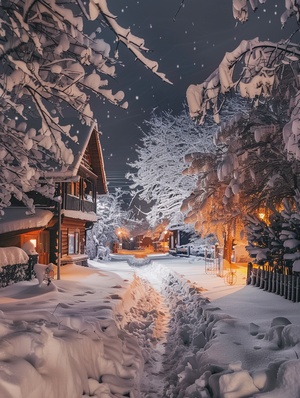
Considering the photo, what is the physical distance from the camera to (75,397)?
526cm

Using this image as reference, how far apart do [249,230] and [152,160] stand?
1998cm

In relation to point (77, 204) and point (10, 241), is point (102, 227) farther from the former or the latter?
point (10, 241)

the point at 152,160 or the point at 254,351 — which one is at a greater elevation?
the point at 152,160

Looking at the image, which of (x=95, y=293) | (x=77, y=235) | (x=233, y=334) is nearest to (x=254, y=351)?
(x=233, y=334)

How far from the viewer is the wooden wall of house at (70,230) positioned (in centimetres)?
2575

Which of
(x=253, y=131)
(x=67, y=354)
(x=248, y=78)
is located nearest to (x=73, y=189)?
(x=253, y=131)

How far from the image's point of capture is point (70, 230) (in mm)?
27656

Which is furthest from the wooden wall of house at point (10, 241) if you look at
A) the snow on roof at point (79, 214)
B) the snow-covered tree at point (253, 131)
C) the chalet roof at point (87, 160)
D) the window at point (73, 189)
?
the snow-covered tree at point (253, 131)

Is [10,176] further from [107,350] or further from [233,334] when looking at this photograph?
[233,334]

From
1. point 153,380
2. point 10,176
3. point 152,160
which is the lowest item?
point 153,380

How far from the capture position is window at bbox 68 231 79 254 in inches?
1088

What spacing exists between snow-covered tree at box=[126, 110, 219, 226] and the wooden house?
4855 mm

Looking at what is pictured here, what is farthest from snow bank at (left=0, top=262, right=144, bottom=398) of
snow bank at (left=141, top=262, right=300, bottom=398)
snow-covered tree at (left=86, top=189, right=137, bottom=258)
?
snow-covered tree at (left=86, top=189, right=137, bottom=258)

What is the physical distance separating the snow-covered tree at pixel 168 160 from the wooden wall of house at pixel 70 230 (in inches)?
295
